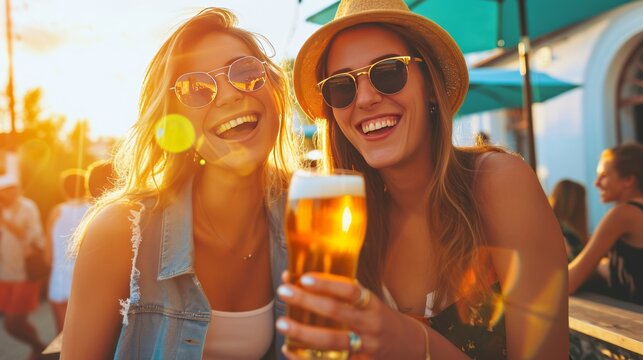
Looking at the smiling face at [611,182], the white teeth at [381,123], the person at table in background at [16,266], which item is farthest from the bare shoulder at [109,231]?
the person at table in background at [16,266]

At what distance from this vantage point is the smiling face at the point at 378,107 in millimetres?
1724

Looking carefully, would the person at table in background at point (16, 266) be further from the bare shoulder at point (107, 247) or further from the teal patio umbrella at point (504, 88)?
the bare shoulder at point (107, 247)

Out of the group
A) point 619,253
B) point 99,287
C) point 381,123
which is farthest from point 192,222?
point 619,253

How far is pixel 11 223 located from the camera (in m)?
5.40

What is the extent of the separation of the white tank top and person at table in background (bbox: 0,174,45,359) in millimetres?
4284

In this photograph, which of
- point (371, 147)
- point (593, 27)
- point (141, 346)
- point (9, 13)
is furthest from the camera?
point (9, 13)

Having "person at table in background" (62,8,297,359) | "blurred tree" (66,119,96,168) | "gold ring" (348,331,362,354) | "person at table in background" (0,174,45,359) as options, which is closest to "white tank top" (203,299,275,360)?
"person at table in background" (62,8,297,359)

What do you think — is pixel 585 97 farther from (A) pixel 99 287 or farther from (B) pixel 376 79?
(A) pixel 99 287

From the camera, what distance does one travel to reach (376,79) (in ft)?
5.58

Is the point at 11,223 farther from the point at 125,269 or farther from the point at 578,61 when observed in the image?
the point at 578,61

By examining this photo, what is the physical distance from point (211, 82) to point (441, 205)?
1041 mm

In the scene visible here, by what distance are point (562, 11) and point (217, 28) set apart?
18.2 feet

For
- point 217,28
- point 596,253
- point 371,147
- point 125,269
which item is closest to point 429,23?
point 371,147

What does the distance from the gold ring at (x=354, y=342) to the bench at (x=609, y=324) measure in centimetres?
165
